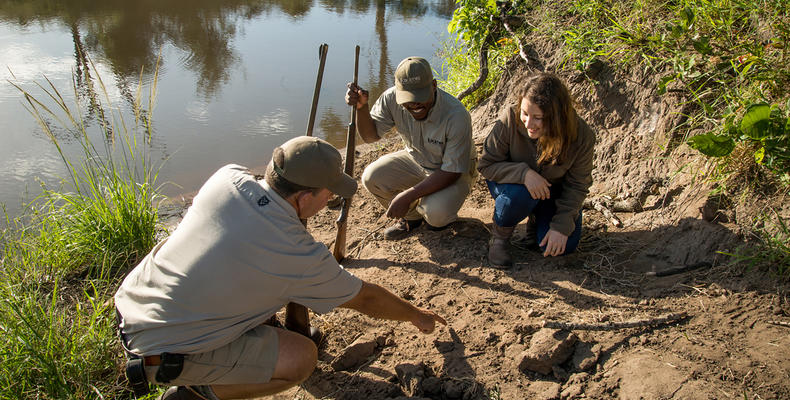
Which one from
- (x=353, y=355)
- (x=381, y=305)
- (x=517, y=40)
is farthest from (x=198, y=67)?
(x=381, y=305)

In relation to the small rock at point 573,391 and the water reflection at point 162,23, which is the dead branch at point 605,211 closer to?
the small rock at point 573,391

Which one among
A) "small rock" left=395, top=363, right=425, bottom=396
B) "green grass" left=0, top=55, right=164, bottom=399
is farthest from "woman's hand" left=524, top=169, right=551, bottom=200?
"green grass" left=0, top=55, right=164, bottom=399

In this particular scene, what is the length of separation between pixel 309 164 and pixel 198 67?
21.2 feet

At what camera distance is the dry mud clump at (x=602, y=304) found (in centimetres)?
235

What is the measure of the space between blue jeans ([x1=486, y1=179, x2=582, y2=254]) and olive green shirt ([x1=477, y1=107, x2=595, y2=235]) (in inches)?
2.5

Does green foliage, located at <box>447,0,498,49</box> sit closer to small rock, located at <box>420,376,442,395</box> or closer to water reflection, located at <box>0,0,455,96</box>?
water reflection, located at <box>0,0,455,96</box>

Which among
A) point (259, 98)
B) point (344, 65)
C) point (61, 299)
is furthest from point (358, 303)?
point (344, 65)

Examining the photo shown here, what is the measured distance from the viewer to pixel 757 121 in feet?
8.95

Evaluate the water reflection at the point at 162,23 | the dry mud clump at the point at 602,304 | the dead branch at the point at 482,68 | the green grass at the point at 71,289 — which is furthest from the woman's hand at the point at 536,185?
the water reflection at the point at 162,23

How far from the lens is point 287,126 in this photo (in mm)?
6289

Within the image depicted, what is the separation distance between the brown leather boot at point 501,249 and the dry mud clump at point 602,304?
5 cm

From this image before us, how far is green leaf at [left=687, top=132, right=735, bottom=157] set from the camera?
9.29 ft

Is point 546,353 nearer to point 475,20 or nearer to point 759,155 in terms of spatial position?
point 759,155

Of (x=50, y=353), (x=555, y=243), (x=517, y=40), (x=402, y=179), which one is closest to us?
(x=50, y=353)
